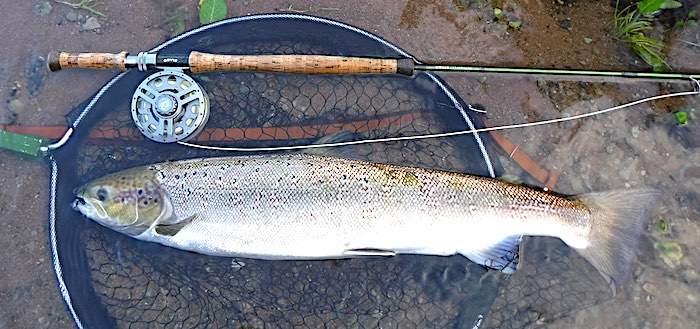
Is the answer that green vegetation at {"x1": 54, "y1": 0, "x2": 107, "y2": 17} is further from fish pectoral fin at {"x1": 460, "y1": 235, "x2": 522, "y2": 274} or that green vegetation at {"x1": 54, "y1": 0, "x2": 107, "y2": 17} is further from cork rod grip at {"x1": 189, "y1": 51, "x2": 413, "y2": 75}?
fish pectoral fin at {"x1": 460, "y1": 235, "x2": 522, "y2": 274}

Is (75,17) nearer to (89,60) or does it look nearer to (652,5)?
(89,60)

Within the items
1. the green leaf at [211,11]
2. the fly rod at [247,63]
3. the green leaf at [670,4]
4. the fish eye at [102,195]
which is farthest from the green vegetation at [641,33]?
the fish eye at [102,195]

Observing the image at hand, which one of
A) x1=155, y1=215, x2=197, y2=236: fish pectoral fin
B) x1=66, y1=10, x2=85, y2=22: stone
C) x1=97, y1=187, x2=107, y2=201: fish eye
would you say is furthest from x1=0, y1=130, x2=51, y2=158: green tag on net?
x1=155, y1=215, x2=197, y2=236: fish pectoral fin

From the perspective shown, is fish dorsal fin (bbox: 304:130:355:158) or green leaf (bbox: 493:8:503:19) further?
green leaf (bbox: 493:8:503:19)

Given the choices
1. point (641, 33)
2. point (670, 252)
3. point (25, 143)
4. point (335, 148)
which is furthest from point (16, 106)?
point (670, 252)

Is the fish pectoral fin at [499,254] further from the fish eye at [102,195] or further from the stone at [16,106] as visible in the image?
the stone at [16,106]
